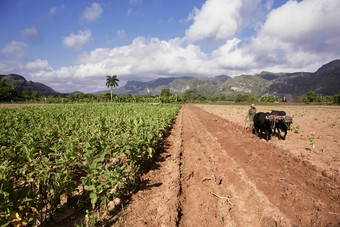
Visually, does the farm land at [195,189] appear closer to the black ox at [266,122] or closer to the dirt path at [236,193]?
the dirt path at [236,193]

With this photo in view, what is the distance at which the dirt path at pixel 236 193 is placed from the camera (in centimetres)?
369

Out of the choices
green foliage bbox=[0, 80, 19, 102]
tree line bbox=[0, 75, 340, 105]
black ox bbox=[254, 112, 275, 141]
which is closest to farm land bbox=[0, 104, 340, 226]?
black ox bbox=[254, 112, 275, 141]

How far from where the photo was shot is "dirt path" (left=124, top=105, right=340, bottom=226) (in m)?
3.69

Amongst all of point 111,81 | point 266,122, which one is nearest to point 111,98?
point 111,81

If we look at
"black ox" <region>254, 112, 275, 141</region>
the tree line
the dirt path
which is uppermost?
the tree line

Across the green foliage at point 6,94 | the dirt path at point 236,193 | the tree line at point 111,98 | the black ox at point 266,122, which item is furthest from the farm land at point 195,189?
the green foliage at point 6,94

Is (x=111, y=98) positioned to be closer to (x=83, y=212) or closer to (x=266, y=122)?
(x=266, y=122)

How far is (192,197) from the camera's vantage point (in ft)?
14.9

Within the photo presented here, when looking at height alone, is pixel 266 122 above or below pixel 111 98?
below

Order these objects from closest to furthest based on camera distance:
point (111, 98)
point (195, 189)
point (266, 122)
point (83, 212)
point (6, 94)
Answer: point (83, 212)
point (195, 189)
point (266, 122)
point (6, 94)
point (111, 98)

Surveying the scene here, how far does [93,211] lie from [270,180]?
17.6 ft

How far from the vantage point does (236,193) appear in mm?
4645

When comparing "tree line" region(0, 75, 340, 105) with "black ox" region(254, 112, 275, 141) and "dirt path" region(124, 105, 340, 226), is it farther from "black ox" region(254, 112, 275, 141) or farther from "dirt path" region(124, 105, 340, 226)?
"dirt path" region(124, 105, 340, 226)

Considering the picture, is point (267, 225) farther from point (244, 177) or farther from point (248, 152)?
point (248, 152)
